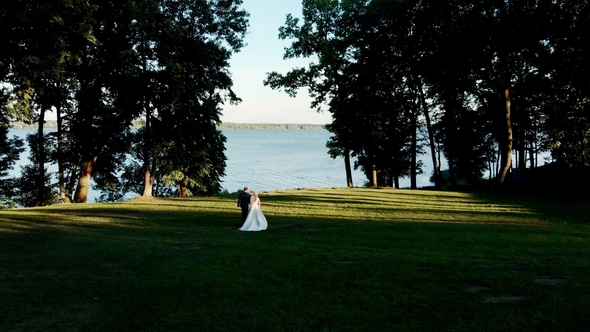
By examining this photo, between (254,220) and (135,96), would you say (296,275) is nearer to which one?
(254,220)

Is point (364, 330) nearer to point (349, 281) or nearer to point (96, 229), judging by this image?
point (349, 281)

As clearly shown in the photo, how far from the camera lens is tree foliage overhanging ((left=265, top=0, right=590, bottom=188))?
34.1 meters

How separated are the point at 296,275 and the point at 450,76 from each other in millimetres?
33866

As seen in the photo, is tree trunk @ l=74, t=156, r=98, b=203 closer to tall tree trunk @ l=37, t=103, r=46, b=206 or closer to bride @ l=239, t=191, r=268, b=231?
tall tree trunk @ l=37, t=103, r=46, b=206

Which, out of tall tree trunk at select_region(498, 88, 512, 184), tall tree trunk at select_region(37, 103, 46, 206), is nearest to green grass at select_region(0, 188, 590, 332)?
tall tree trunk at select_region(498, 88, 512, 184)

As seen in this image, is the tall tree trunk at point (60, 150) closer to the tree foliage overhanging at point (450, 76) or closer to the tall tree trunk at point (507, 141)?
the tree foliage overhanging at point (450, 76)

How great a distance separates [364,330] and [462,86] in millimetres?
36022

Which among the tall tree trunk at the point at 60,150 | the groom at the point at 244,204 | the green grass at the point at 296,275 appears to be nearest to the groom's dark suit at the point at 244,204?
the groom at the point at 244,204

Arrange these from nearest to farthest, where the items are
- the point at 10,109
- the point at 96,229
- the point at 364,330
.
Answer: the point at 364,330, the point at 96,229, the point at 10,109

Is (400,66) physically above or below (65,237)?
above

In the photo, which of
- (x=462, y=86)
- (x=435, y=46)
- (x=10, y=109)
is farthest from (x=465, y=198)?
(x=10, y=109)

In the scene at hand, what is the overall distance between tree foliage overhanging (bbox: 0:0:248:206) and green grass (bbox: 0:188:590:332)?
47.6 feet

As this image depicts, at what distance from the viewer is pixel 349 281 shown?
33.7ft

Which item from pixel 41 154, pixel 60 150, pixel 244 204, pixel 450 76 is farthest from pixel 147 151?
pixel 450 76
